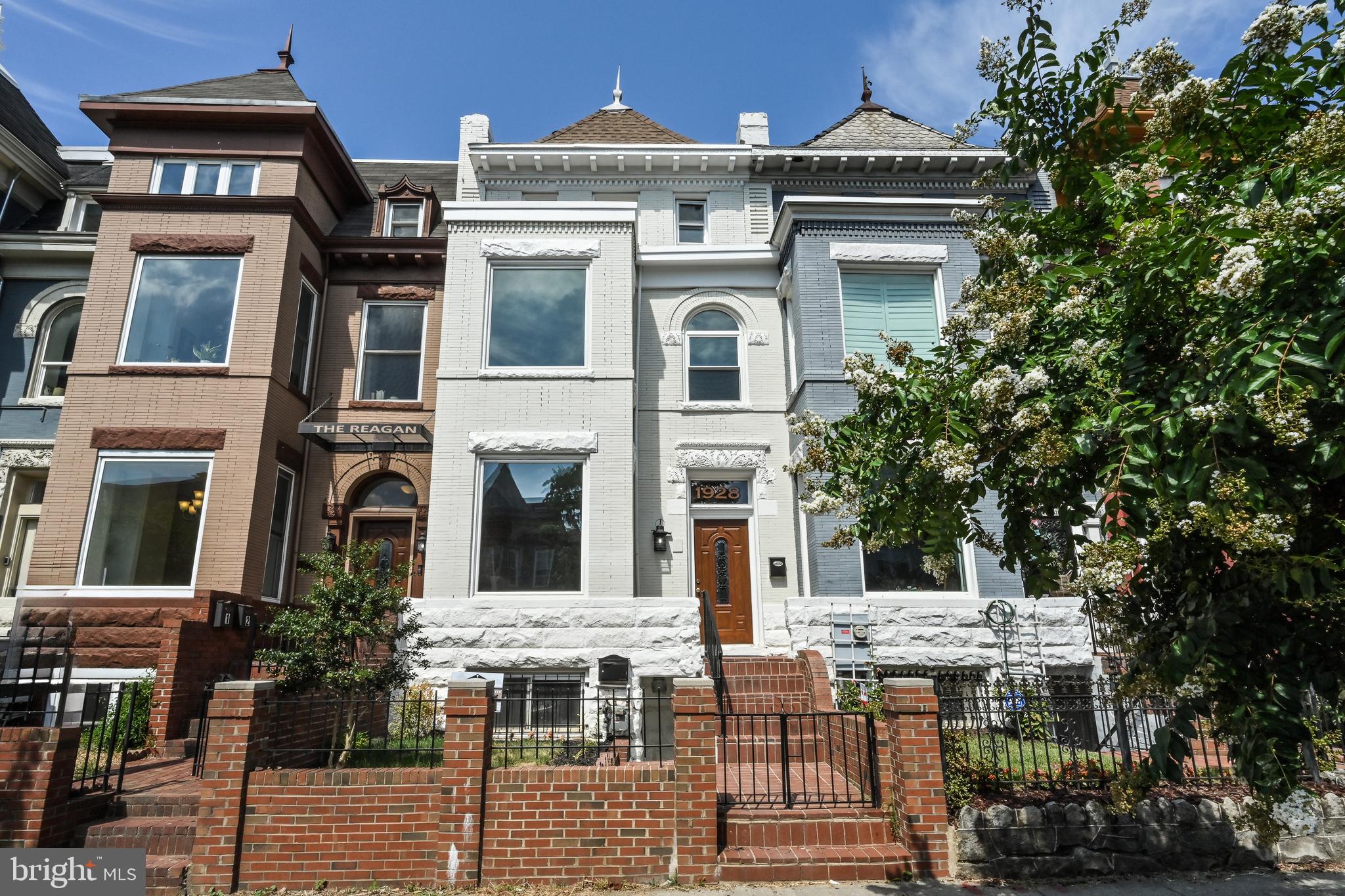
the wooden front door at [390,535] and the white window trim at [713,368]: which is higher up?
the white window trim at [713,368]

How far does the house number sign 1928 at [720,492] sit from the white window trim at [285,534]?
7251 millimetres

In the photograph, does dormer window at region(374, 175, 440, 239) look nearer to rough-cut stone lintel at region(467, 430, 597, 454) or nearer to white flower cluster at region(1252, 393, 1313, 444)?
rough-cut stone lintel at region(467, 430, 597, 454)

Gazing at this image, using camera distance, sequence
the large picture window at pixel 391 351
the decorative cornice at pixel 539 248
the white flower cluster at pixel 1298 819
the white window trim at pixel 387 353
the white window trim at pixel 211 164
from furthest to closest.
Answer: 1. the large picture window at pixel 391 351
2. the white window trim at pixel 387 353
3. the white window trim at pixel 211 164
4. the decorative cornice at pixel 539 248
5. the white flower cluster at pixel 1298 819

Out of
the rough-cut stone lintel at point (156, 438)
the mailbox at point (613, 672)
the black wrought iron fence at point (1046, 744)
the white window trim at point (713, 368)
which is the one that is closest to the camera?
the black wrought iron fence at point (1046, 744)

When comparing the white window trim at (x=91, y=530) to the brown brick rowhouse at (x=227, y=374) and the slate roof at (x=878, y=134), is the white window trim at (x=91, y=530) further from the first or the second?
the slate roof at (x=878, y=134)

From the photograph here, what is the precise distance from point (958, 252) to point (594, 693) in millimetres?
9576

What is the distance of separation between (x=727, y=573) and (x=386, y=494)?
21.9 feet

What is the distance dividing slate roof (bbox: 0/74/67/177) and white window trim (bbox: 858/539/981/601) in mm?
18208

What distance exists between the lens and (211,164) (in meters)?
13.6

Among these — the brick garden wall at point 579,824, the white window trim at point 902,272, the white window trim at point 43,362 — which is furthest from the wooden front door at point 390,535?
the white window trim at point 902,272

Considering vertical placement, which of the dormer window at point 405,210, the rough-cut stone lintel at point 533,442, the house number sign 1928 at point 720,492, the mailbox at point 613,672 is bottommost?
the mailbox at point 613,672

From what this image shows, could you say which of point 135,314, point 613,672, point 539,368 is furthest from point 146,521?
point 613,672

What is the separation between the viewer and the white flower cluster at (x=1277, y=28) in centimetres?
393

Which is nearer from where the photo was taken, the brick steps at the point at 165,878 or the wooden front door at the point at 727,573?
the brick steps at the point at 165,878
